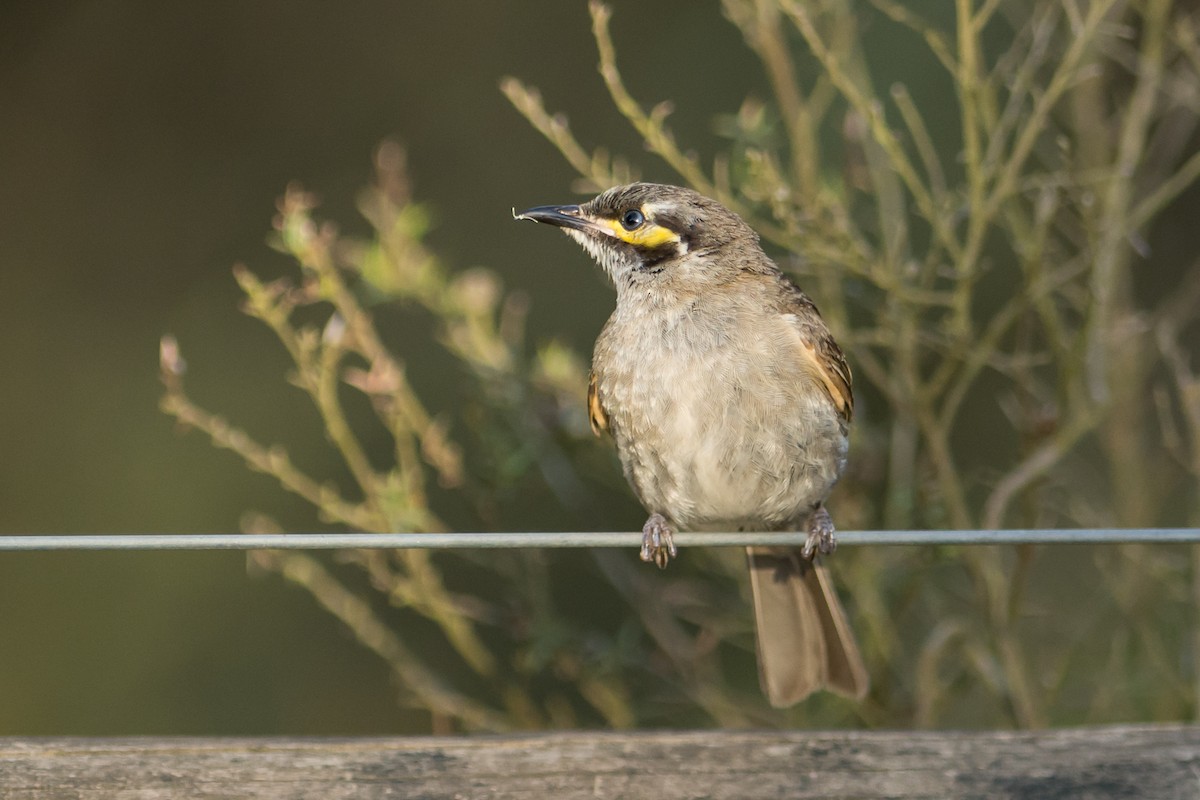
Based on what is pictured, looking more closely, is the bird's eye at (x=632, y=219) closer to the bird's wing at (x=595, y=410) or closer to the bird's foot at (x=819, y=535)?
the bird's wing at (x=595, y=410)

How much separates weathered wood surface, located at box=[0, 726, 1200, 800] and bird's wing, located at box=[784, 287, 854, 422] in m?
1.36

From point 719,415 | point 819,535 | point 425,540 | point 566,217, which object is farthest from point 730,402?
point 425,540

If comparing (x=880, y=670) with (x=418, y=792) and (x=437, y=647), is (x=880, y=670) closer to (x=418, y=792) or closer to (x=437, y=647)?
(x=418, y=792)

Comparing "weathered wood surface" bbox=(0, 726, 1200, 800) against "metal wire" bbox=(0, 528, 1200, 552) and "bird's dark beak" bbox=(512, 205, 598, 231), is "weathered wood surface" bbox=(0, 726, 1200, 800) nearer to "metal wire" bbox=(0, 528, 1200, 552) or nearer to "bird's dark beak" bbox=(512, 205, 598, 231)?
"metal wire" bbox=(0, 528, 1200, 552)

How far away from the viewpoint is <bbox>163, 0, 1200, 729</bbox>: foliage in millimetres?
3469

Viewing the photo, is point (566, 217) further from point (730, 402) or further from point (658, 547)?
point (658, 547)

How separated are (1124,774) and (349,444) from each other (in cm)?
208

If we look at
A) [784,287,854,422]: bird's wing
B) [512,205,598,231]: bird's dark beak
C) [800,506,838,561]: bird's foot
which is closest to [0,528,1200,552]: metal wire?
[800,506,838,561]: bird's foot

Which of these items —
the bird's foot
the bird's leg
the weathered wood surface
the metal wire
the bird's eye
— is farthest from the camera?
the bird's eye

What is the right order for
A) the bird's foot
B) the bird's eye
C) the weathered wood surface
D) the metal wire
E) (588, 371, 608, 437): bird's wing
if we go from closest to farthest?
the weathered wood surface < the metal wire < the bird's foot < (588, 371, 608, 437): bird's wing < the bird's eye

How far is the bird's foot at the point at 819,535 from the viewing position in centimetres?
339

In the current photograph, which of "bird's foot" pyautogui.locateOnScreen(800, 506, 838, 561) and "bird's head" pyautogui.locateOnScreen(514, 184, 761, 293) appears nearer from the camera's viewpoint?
"bird's foot" pyautogui.locateOnScreen(800, 506, 838, 561)

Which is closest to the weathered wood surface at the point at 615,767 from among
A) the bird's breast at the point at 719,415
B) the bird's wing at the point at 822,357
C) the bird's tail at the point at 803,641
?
the bird's tail at the point at 803,641

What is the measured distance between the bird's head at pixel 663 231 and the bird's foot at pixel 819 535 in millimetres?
647
